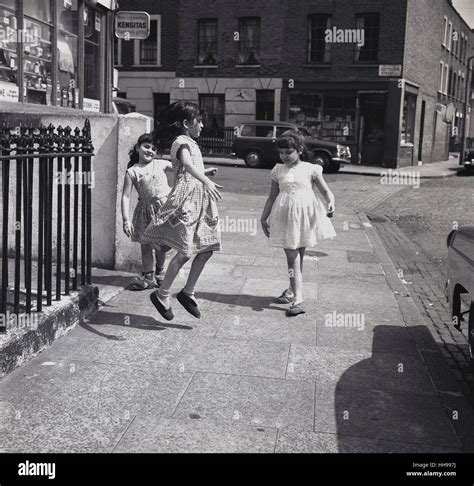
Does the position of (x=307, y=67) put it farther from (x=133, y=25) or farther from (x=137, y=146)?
(x=137, y=146)

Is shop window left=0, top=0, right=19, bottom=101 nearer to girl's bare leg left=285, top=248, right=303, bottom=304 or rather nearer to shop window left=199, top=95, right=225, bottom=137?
girl's bare leg left=285, top=248, right=303, bottom=304

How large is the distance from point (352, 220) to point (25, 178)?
8.92m

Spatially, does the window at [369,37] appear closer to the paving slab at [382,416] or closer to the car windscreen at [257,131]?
the car windscreen at [257,131]

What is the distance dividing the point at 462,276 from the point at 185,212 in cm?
210

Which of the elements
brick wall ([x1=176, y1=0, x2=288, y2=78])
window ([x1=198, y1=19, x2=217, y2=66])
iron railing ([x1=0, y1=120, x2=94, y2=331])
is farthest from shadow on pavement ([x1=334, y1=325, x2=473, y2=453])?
window ([x1=198, y1=19, x2=217, y2=66])

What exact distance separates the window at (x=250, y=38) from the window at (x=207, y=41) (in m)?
1.34

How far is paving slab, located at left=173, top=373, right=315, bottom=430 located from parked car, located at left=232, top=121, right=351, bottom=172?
20.9m

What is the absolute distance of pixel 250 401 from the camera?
12.7 feet

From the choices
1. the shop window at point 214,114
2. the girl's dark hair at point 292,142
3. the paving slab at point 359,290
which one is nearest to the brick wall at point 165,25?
the shop window at point 214,114

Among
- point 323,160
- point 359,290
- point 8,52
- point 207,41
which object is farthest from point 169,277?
point 207,41

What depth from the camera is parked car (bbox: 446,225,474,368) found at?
394 centimetres

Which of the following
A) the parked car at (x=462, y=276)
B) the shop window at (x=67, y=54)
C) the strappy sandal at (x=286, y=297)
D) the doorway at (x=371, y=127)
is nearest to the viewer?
the parked car at (x=462, y=276)

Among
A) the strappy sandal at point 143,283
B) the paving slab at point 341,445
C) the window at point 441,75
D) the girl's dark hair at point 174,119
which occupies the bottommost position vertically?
the paving slab at point 341,445

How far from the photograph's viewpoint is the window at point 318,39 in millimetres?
29500
